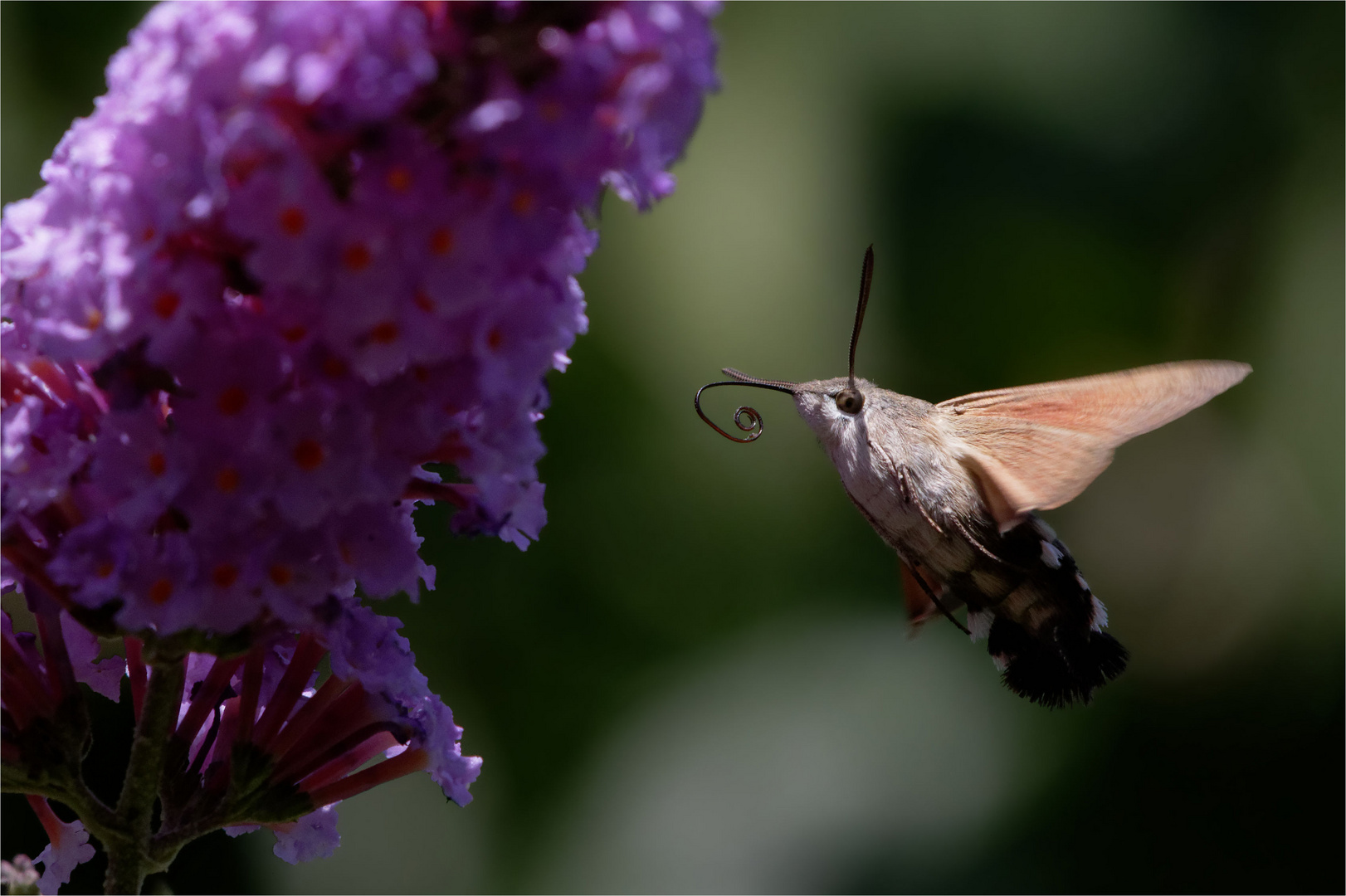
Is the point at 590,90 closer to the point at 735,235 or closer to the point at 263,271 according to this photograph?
the point at 263,271

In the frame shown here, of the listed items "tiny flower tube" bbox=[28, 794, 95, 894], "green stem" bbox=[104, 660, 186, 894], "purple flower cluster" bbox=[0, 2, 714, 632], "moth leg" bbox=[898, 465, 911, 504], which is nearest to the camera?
"purple flower cluster" bbox=[0, 2, 714, 632]

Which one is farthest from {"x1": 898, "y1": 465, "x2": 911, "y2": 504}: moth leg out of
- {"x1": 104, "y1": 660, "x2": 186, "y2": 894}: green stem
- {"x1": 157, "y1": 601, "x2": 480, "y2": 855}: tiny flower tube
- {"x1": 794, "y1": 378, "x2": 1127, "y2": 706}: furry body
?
{"x1": 104, "y1": 660, "x2": 186, "y2": 894}: green stem

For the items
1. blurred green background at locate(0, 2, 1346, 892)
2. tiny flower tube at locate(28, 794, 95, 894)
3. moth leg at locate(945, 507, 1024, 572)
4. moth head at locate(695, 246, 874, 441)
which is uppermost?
moth head at locate(695, 246, 874, 441)

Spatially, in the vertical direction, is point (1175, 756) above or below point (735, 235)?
below

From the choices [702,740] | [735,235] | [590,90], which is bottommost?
[702,740]

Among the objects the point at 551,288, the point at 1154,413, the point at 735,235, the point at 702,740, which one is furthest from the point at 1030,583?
the point at 735,235

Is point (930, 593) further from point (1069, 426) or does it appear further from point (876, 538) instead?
point (876, 538)

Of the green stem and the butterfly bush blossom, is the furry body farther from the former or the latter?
the green stem
